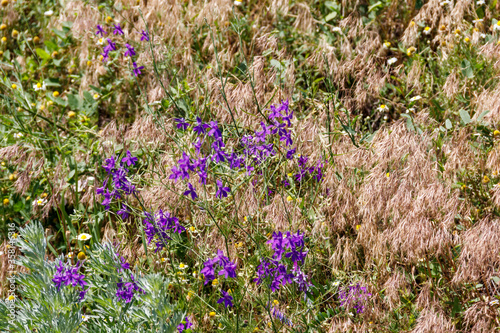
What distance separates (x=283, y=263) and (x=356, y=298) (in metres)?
0.37

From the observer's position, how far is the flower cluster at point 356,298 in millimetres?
2139

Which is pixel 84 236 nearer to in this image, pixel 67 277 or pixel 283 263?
pixel 67 277

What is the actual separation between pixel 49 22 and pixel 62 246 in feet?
6.97

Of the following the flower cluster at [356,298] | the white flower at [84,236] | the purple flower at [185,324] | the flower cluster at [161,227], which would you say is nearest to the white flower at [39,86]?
the white flower at [84,236]

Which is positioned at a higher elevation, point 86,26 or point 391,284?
point 86,26

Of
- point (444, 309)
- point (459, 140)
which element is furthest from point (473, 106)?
point (444, 309)

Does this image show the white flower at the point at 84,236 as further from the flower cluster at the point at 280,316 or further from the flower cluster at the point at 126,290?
the flower cluster at the point at 280,316

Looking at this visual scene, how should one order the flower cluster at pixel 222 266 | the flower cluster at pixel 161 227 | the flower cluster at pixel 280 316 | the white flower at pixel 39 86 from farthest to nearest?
1. the white flower at pixel 39 86
2. the flower cluster at pixel 161 227
3. the flower cluster at pixel 280 316
4. the flower cluster at pixel 222 266

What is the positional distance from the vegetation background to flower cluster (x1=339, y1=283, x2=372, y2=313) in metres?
0.03

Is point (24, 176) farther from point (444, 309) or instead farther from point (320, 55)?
point (444, 309)

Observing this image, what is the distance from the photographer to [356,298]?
215 cm

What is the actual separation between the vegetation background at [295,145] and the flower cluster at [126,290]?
0.17 meters

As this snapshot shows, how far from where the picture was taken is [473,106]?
2850mm

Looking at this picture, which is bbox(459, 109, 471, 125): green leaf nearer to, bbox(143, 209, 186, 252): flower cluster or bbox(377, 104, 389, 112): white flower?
bbox(377, 104, 389, 112): white flower
